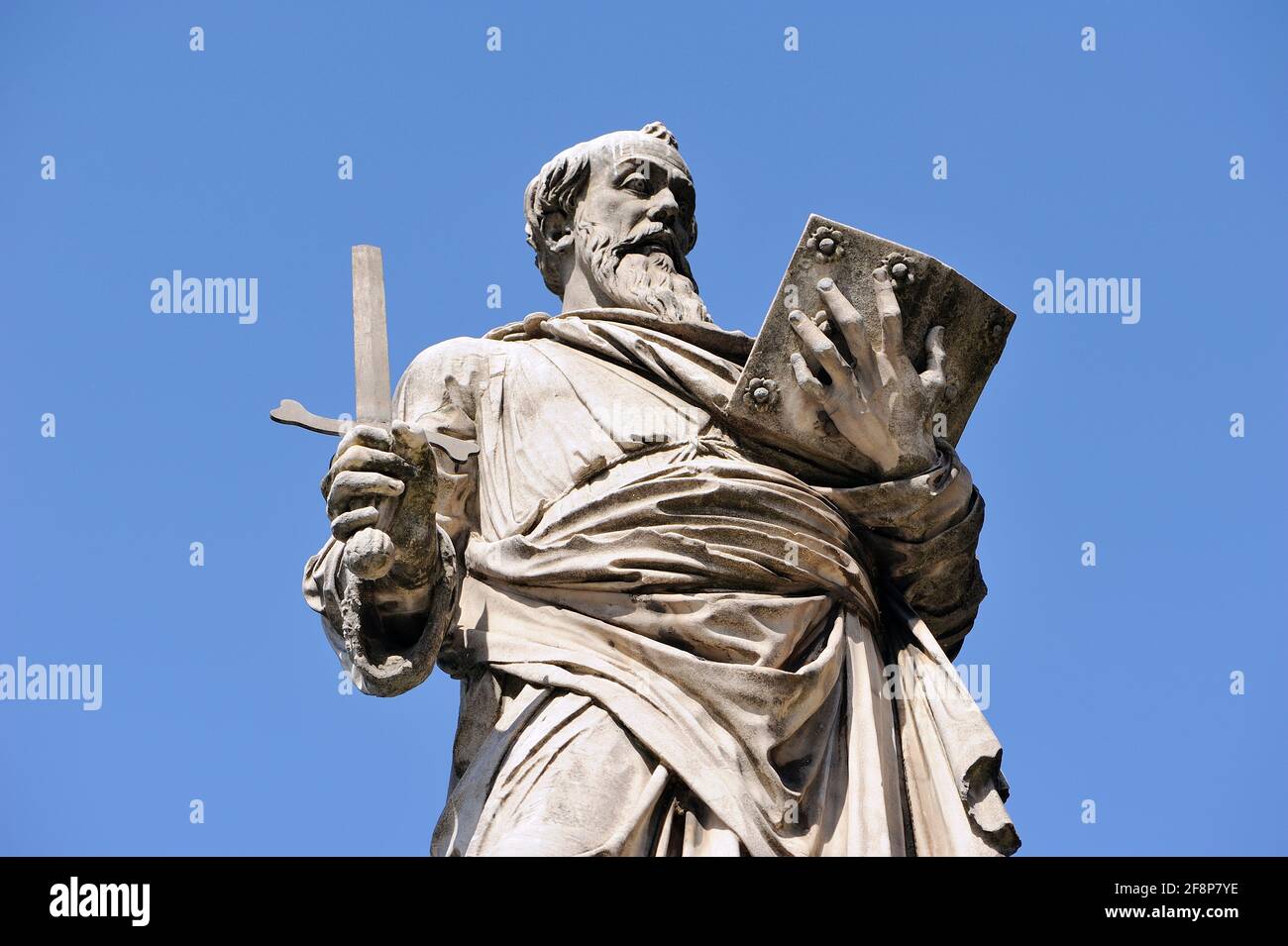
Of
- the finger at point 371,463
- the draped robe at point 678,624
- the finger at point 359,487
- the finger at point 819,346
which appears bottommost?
the draped robe at point 678,624

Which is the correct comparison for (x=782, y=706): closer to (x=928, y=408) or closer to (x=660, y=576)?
(x=660, y=576)

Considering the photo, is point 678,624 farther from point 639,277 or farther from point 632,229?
point 632,229

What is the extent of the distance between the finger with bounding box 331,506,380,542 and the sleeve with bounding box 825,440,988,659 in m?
2.10

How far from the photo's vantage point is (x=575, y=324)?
13.2m

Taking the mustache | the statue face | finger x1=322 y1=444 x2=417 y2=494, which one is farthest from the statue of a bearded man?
the mustache

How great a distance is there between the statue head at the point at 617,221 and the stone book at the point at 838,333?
107cm

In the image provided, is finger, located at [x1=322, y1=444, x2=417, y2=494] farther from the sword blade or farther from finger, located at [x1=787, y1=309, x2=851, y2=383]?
finger, located at [x1=787, y1=309, x2=851, y2=383]

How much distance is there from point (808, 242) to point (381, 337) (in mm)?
1984

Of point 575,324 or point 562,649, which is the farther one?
point 575,324

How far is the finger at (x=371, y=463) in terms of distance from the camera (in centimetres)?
1137

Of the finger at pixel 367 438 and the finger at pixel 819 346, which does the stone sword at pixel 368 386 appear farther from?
the finger at pixel 819 346

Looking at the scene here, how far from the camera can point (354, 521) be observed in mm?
11391

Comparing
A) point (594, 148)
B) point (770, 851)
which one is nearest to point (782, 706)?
point (770, 851)

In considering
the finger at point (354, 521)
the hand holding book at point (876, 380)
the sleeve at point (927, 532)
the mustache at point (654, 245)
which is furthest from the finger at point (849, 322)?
the finger at point (354, 521)
